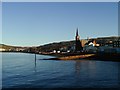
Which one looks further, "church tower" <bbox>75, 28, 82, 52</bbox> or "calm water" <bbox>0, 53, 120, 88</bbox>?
"church tower" <bbox>75, 28, 82, 52</bbox>

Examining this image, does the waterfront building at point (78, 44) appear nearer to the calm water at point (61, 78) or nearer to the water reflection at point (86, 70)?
the water reflection at point (86, 70)

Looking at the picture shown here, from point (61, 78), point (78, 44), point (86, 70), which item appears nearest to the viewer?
point (61, 78)

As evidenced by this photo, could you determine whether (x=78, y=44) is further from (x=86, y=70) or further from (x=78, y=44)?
(x=86, y=70)

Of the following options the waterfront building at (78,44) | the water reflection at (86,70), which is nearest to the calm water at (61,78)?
the water reflection at (86,70)

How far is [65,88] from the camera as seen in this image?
74.8 feet

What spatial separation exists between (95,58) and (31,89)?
65.0 metres

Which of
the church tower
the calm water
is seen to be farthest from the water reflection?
the church tower

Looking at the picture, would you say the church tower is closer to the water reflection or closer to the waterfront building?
the waterfront building

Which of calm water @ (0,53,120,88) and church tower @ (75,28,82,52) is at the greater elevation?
church tower @ (75,28,82,52)

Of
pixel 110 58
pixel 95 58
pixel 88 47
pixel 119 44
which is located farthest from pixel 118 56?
pixel 88 47

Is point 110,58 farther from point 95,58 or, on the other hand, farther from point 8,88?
point 8,88

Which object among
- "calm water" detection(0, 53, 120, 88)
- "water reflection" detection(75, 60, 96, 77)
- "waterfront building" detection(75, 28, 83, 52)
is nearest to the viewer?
"calm water" detection(0, 53, 120, 88)

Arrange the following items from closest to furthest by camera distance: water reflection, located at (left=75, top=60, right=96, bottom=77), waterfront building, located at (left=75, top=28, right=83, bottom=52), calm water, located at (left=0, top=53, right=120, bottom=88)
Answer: calm water, located at (left=0, top=53, right=120, bottom=88), water reflection, located at (left=75, top=60, right=96, bottom=77), waterfront building, located at (left=75, top=28, right=83, bottom=52)

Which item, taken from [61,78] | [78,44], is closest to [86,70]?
[61,78]
